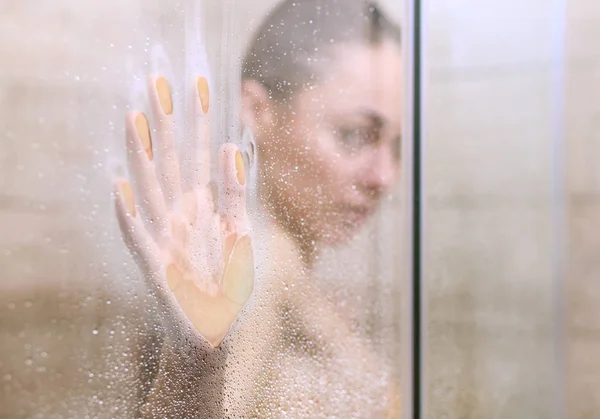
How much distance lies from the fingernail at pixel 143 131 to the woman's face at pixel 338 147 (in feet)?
0.39

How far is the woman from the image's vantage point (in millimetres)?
520

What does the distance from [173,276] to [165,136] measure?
0.15m

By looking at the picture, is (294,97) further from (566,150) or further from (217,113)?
(566,150)

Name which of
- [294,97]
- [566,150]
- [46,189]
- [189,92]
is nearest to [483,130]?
[566,150]

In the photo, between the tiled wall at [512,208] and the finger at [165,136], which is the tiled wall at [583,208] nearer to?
the tiled wall at [512,208]

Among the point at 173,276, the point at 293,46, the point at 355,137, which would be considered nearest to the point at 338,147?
the point at 355,137

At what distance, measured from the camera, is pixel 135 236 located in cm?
53

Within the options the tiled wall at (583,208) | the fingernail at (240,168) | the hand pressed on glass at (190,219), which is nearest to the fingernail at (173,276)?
the hand pressed on glass at (190,219)

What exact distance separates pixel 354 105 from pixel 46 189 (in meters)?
0.34

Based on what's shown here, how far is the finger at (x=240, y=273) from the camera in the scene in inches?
21.1

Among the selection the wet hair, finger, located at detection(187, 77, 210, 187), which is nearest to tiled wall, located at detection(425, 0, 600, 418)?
the wet hair

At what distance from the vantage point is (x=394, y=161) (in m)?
0.52

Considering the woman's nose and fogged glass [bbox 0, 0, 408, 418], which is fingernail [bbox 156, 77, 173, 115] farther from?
the woman's nose

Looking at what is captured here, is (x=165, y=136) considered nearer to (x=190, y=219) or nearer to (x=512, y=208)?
(x=190, y=219)
